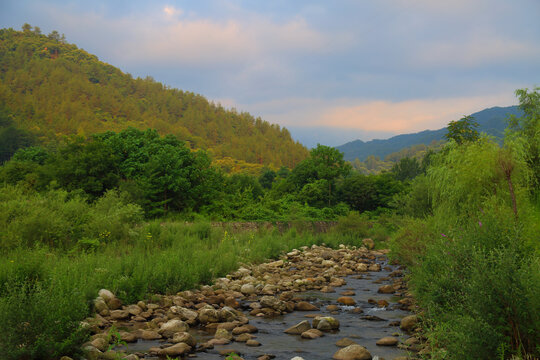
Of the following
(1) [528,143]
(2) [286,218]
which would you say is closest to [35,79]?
(2) [286,218]

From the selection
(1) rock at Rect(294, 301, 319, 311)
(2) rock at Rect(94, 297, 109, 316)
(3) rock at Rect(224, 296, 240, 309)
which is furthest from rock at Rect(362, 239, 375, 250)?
(2) rock at Rect(94, 297, 109, 316)

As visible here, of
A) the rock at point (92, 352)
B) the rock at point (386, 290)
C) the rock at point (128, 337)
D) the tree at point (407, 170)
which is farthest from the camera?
the tree at point (407, 170)

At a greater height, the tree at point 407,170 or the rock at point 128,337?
the tree at point 407,170

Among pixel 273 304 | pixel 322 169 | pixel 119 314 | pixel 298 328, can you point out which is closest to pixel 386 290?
pixel 273 304

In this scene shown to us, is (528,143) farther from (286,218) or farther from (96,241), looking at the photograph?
(286,218)

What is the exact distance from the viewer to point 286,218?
84.4 ft

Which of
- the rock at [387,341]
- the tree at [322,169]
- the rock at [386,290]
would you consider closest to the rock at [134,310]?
the rock at [387,341]

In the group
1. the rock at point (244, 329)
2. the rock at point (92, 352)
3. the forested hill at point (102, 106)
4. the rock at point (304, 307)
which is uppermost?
the forested hill at point (102, 106)

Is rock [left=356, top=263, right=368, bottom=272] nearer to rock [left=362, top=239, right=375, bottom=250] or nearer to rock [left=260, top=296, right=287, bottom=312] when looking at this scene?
rock [left=260, top=296, right=287, bottom=312]

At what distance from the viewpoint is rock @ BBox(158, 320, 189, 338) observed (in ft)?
21.8

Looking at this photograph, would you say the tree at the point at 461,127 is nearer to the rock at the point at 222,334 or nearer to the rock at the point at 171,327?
the rock at the point at 222,334

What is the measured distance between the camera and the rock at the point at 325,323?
292 inches

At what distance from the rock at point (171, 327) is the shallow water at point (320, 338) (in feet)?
0.83

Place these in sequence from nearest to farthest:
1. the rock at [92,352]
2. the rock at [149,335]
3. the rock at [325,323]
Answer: the rock at [92,352] → the rock at [149,335] → the rock at [325,323]
